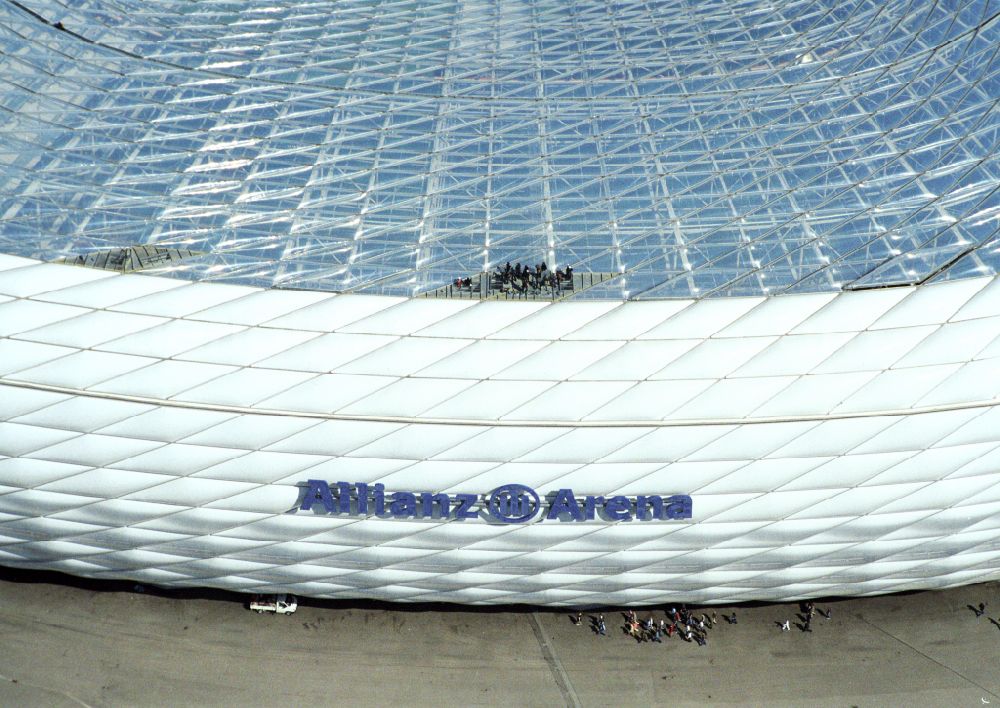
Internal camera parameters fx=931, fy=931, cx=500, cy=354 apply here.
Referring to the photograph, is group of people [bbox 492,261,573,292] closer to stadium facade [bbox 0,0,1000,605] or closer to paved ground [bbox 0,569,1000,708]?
stadium facade [bbox 0,0,1000,605]

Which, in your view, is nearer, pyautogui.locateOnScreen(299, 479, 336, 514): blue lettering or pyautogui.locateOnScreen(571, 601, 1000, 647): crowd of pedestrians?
pyautogui.locateOnScreen(299, 479, 336, 514): blue lettering

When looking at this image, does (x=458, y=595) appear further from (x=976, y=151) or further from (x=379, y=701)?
(x=976, y=151)

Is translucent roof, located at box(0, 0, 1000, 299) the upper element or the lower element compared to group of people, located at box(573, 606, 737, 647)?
upper

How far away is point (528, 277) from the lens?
80.3 ft

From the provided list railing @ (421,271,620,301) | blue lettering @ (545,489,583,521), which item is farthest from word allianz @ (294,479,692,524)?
railing @ (421,271,620,301)

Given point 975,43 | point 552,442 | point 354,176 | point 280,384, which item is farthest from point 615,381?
point 975,43

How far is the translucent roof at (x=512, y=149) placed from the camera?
24.9 m

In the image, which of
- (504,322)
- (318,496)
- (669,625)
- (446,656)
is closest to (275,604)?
(446,656)

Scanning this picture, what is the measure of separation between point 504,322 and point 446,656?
11.3m

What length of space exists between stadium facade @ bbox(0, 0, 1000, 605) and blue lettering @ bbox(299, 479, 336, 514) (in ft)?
0.31

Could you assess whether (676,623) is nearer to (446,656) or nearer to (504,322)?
(446,656)

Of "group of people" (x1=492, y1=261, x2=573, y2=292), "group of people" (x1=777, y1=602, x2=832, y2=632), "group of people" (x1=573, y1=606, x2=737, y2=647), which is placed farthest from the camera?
"group of people" (x1=777, y1=602, x2=832, y2=632)

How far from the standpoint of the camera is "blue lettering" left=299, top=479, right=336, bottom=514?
24.1 m

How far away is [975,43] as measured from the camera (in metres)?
29.5
